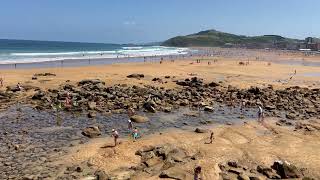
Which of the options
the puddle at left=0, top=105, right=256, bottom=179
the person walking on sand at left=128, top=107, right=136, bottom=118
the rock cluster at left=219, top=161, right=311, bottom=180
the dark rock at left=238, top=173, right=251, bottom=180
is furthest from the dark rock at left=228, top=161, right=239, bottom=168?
the person walking on sand at left=128, top=107, right=136, bottom=118

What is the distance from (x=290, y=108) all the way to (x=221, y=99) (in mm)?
6222

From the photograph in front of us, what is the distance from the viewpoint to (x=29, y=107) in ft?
111

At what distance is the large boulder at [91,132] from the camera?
85.2ft

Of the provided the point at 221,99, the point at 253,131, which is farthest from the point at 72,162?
the point at 221,99

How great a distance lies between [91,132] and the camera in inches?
1031

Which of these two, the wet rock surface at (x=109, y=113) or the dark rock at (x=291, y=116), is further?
the dark rock at (x=291, y=116)

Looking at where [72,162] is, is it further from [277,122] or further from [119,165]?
[277,122]

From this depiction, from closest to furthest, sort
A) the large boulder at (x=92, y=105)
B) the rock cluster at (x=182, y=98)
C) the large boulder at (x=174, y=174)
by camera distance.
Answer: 1. the large boulder at (x=174, y=174)
2. the large boulder at (x=92, y=105)
3. the rock cluster at (x=182, y=98)

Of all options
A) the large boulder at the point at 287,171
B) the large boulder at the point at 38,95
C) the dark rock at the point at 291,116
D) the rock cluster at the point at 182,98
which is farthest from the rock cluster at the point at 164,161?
the large boulder at the point at 38,95

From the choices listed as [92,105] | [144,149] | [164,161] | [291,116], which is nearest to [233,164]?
[164,161]

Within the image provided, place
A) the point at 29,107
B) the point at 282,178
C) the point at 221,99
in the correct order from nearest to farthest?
the point at 282,178, the point at 29,107, the point at 221,99

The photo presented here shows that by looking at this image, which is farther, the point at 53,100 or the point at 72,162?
the point at 53,100

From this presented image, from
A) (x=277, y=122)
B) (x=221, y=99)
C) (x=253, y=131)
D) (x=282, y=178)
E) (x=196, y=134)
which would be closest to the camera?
(x=282, y=178)

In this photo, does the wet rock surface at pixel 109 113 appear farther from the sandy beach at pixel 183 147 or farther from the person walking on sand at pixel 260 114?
the person walking on sand at pixel 260 114
